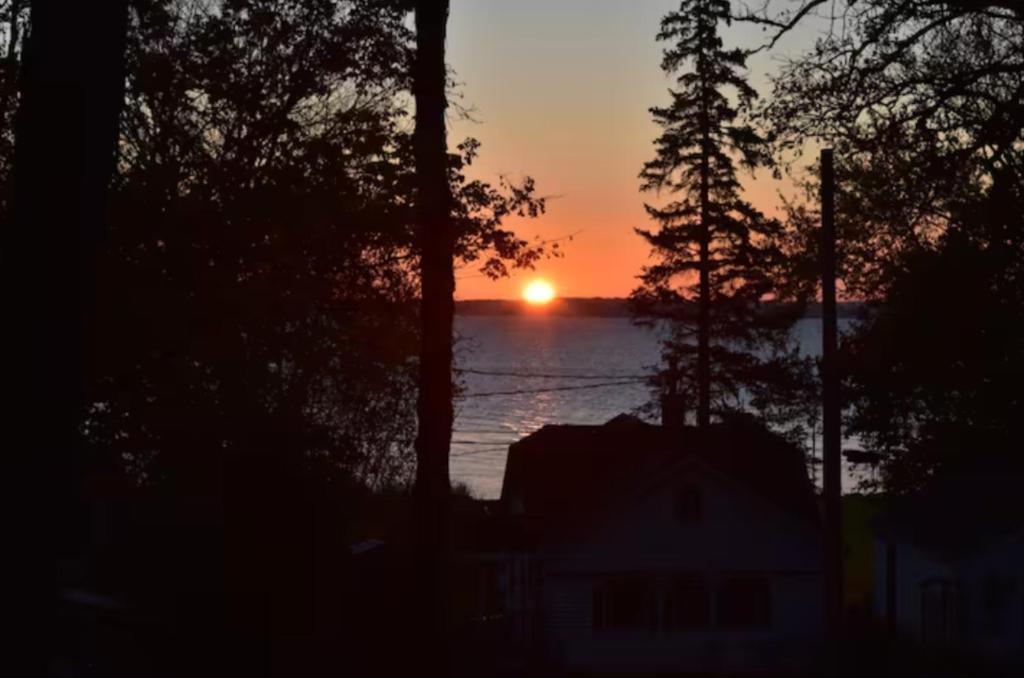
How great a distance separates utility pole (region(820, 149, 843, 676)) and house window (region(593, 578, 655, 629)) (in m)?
12.2

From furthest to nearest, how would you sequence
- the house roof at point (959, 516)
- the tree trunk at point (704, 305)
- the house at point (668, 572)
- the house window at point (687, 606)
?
1. the tree trunk at point (704, 305)
2. the house window at point (687, 606)
3. the house at point (668, 572)
4. the house roof at point (959, 516)

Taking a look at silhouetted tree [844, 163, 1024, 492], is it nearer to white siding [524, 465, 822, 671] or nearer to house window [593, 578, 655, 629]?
white siding [524, 465, 822, 671]

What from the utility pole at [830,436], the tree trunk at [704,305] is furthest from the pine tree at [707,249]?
the utility pole at [830,436]

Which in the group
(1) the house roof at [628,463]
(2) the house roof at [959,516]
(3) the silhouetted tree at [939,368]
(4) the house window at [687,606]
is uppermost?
(3) the silhouetted tree at [939,368]

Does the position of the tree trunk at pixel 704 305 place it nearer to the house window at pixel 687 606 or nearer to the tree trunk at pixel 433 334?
the house window at pixel 687 606

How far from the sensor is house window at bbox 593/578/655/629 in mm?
34531

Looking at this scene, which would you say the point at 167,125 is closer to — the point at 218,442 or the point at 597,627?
the point at 218,442

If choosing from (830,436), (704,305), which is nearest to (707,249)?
(704,305)

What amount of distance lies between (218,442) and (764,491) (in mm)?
15329

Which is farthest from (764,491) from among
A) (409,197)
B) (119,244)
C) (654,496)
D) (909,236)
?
(119,244)

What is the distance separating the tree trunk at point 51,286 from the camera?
525 centimetres

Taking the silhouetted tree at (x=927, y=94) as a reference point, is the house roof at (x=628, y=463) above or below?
below

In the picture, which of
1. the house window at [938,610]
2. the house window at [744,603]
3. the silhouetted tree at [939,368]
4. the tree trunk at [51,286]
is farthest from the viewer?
the silhouetted tree at [939,368]

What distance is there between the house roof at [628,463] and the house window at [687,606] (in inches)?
111
